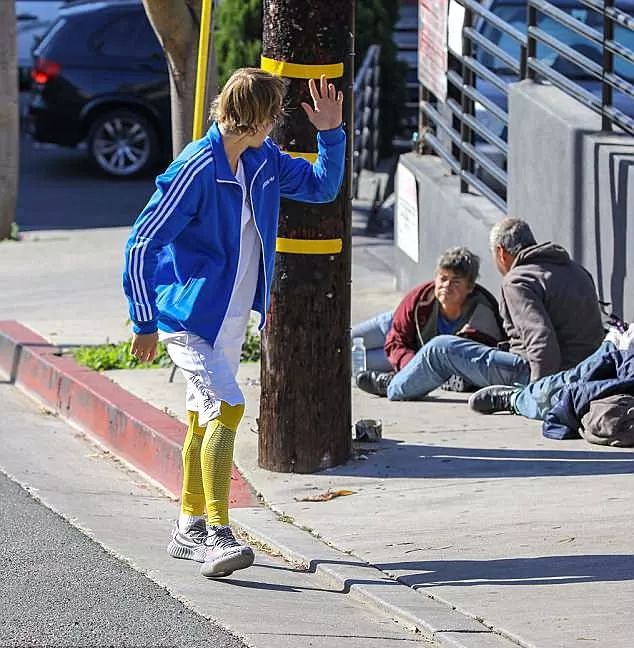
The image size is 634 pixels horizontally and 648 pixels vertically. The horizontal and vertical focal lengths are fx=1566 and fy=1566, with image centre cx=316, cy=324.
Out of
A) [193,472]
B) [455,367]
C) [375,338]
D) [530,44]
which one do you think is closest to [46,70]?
Answer: [530,44]

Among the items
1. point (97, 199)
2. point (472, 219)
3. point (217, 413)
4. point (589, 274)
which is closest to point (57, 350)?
point (472, 219)

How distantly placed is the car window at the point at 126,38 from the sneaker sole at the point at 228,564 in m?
13.0

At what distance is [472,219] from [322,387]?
339 centimetres

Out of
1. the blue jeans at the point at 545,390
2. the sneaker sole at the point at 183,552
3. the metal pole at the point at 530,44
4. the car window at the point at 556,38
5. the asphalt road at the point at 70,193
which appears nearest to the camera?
the sneaker sole at the point at 183,552

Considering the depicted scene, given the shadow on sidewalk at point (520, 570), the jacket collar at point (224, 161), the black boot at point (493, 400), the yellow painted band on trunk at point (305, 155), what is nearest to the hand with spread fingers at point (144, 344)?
the jacket collar at point (224, 161)

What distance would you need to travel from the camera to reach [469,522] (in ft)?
19.2

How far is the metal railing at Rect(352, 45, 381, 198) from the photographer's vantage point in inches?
597

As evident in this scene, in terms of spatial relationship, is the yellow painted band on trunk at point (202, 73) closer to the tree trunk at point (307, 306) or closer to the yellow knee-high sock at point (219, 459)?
the tree trunk at point (307, 306)

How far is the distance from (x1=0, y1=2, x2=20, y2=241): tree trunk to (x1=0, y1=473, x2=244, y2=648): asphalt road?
7.82m

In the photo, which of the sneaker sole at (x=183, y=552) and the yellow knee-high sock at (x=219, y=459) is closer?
the yellow knee-high sock at (x=219, y=459)

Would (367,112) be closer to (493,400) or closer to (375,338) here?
(375,338)

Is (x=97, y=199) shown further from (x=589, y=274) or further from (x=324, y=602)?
(x=324, y=602)

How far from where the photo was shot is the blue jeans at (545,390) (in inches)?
282

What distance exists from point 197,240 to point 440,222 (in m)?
5.02
